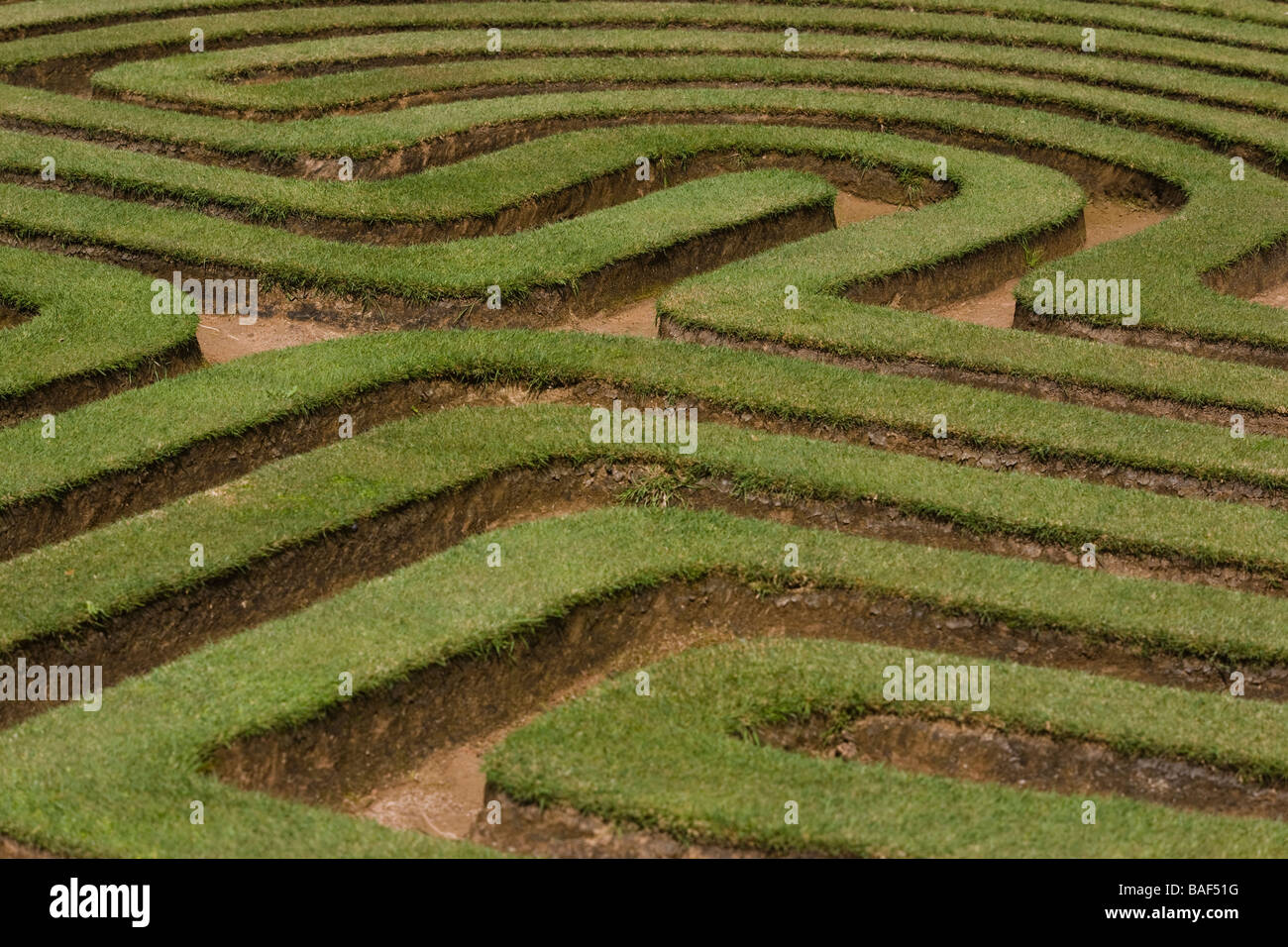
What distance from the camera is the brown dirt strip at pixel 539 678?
1092 cm

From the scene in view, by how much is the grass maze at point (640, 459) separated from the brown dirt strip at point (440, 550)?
0.04 metres

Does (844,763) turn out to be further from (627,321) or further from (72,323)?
(72,323)

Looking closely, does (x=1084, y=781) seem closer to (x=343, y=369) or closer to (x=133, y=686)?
(x=133, y=686)

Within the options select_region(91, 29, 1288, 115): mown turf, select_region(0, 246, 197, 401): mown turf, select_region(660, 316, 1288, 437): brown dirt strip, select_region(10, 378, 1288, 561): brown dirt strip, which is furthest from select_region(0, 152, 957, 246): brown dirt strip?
select_region(10, 378, 1288, 561): brown dirt strip

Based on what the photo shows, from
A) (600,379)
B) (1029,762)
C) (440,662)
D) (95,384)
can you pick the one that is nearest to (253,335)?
(95,384)

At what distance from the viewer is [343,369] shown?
16453 millimetres

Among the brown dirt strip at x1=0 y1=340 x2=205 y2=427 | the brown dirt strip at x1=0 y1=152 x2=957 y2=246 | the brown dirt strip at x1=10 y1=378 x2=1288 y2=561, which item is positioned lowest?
the brown dirt strip at x1=10 y1=378 x2=1288 y2=561

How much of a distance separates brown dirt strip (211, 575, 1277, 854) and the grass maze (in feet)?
0.11

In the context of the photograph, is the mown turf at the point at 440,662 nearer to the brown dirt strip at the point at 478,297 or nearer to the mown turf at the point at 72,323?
the brown dirt strip at the point at 478,297

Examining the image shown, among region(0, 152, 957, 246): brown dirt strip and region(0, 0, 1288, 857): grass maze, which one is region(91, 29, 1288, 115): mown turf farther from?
region(0, 152, 957, 246): brown dirt strip

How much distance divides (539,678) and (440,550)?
7.98 ft

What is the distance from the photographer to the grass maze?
10.7 meters

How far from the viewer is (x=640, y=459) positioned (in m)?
14.9

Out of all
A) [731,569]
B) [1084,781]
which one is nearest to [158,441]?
[731,569]
